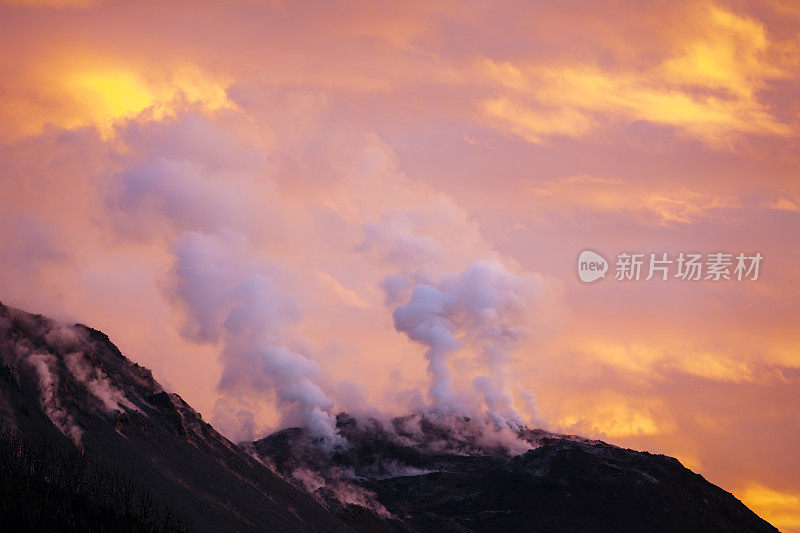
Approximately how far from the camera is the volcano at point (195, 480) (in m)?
84.9

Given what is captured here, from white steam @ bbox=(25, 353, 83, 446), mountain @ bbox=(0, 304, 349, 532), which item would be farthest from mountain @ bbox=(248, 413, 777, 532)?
white steam @ bbox=(25, 353, 83, 446)

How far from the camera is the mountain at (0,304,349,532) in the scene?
265ft

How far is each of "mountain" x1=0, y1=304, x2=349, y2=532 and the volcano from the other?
222 mm

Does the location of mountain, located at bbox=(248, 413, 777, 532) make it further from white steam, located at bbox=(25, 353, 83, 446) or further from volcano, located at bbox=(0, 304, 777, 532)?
white steam, located at bbox=(25, 353, 83, 446)

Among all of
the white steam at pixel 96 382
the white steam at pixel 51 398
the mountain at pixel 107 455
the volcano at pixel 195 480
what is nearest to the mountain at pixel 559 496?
the volcano at pixel 195 480

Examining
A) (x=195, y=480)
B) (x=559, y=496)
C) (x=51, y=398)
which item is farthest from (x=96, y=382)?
Answer: (x=559, y=496)

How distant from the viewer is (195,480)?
352 feet

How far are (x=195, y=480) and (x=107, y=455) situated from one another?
13792mm

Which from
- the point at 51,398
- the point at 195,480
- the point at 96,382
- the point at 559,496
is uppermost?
the point at 559,496

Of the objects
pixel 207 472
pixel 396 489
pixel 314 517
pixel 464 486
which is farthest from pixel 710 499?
pixel 207 472

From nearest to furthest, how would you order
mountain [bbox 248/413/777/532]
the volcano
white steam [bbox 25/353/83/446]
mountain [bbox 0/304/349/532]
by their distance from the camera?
mountain [bbox 0/304/349/532] → the volcano → white steam [bbox 25/353/83/446] → mountain [bbox 248/413/777/532]

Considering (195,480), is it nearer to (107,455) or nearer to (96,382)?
(107,455)

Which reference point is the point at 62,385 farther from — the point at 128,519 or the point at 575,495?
the point at 575,495

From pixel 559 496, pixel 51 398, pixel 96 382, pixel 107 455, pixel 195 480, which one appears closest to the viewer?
pixel 107 455
